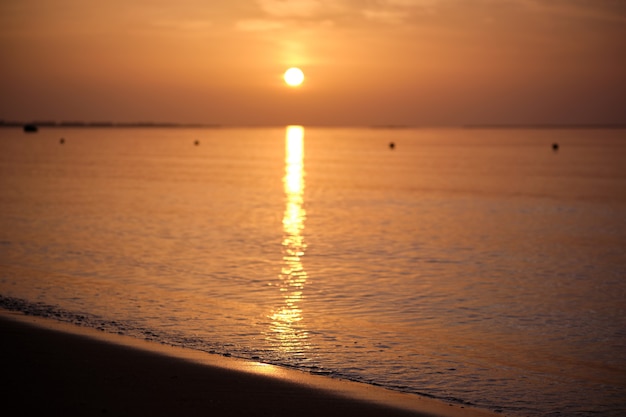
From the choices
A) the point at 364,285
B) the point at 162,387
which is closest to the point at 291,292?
the point at 364,285

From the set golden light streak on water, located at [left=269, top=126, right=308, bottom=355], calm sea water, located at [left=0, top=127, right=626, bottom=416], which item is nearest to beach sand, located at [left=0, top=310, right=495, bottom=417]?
calm sea water, located at [left=0, top=127, right=626, bottom=416]

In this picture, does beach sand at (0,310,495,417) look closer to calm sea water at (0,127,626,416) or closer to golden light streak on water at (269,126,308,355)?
calm sea water at (0,127,626,416)

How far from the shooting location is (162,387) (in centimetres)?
906

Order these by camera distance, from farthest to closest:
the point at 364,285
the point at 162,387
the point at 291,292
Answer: the point at 364,285 → the point at 291,292 → the point at 162,387

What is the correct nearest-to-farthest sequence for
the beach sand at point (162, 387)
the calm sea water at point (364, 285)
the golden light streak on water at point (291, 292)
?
the beach sand at point (162, 387) < the calm sea water at point (364, 285) < the golden light streak on water at point (291, 292)

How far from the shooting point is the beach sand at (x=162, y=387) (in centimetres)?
823

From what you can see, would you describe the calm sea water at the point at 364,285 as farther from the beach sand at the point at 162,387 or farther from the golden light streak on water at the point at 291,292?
the beach sand at the point at 162,387

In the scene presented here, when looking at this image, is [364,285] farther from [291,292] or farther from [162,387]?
[162,387]

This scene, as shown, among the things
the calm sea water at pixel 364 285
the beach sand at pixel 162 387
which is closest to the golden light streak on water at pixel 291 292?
the calm sea water at pixel 364 285

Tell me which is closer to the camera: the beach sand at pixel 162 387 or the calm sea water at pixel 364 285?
the beach sand at pixel 162 387

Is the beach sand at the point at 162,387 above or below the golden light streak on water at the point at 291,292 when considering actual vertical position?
below

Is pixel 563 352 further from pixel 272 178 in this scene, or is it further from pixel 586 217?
pixel 272 178

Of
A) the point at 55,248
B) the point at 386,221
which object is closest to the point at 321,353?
the point at 55,248

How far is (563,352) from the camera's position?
13.0 meters
